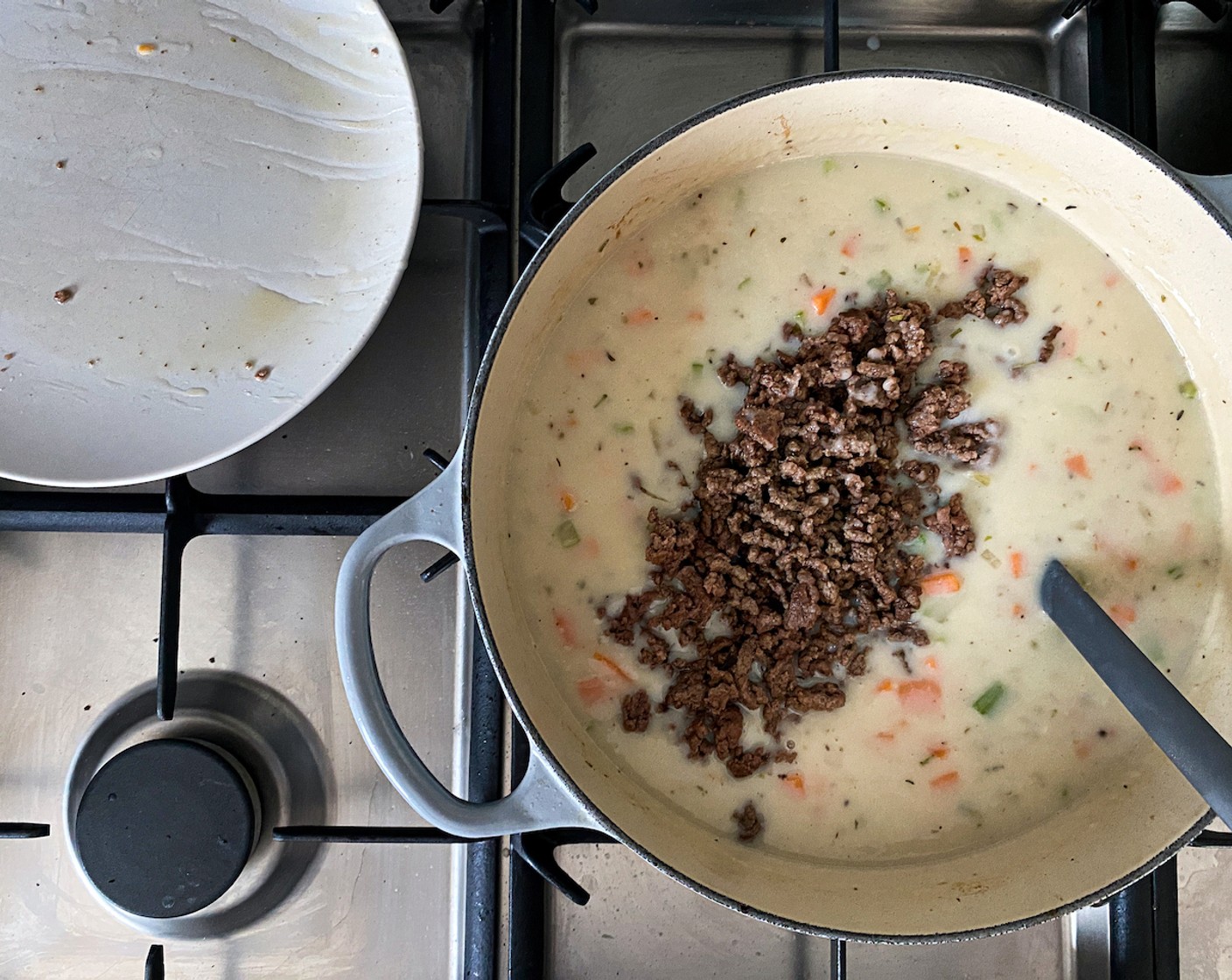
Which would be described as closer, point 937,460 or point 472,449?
point 472,449

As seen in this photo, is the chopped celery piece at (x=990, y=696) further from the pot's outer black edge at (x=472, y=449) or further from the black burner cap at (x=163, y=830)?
the black burner cap at (x=163, y=830)

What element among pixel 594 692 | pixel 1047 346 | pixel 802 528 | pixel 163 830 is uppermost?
Result: pixel 1047 346

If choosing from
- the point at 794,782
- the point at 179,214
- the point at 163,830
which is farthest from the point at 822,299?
the point at 163,830

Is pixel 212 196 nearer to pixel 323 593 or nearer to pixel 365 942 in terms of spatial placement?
pixel 323 593

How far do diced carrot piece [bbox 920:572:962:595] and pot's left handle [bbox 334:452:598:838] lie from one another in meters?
0.33

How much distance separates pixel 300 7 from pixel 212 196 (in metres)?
0.17

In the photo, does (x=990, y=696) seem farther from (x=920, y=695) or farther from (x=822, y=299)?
(x=822, y=299)

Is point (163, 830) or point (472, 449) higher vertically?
point (472, 449)

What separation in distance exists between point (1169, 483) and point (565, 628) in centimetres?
51

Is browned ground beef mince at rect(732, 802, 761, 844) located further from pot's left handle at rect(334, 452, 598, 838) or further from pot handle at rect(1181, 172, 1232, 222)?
pot handle at rect(1181, 172, 1232, 222)

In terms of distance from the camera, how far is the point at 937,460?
0.78 meters

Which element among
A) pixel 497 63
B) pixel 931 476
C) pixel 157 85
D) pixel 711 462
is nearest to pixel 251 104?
pixel 157 85

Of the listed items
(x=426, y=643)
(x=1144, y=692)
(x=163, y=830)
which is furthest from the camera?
(x=426, y=643)

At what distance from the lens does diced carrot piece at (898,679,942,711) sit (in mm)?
784
